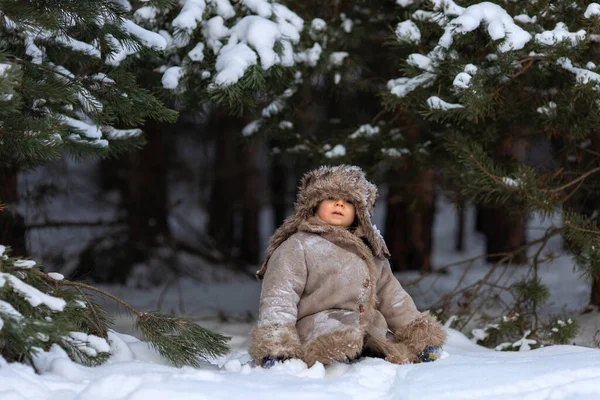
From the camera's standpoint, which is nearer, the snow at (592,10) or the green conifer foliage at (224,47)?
the snow at (592,10)

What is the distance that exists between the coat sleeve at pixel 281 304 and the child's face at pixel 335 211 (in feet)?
0.72

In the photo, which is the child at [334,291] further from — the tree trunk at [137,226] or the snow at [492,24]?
the tree trunk at [137,226]

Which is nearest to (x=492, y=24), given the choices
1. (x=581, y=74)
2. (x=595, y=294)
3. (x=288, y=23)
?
(x=581, y=74)

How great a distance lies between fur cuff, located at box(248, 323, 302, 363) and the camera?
11.1 ft

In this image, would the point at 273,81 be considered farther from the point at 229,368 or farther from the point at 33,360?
the point at 33,360

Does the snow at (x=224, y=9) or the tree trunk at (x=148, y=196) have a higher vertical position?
the snow at (x=224, y=9)

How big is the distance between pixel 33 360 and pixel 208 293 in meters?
5.54

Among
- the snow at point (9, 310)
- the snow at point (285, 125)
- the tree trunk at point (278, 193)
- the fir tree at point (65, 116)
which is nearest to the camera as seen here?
the snow at point (9, 310)

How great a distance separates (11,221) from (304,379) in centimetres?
289

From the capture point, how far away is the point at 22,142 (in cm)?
328

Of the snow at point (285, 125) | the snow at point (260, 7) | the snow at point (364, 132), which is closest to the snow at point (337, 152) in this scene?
the snow at point (364, 132)

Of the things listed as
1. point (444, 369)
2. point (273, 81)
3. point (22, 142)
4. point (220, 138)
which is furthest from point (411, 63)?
point (220, 138)

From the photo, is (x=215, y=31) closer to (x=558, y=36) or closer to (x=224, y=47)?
(x=224, y=47)

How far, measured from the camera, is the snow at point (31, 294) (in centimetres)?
300
